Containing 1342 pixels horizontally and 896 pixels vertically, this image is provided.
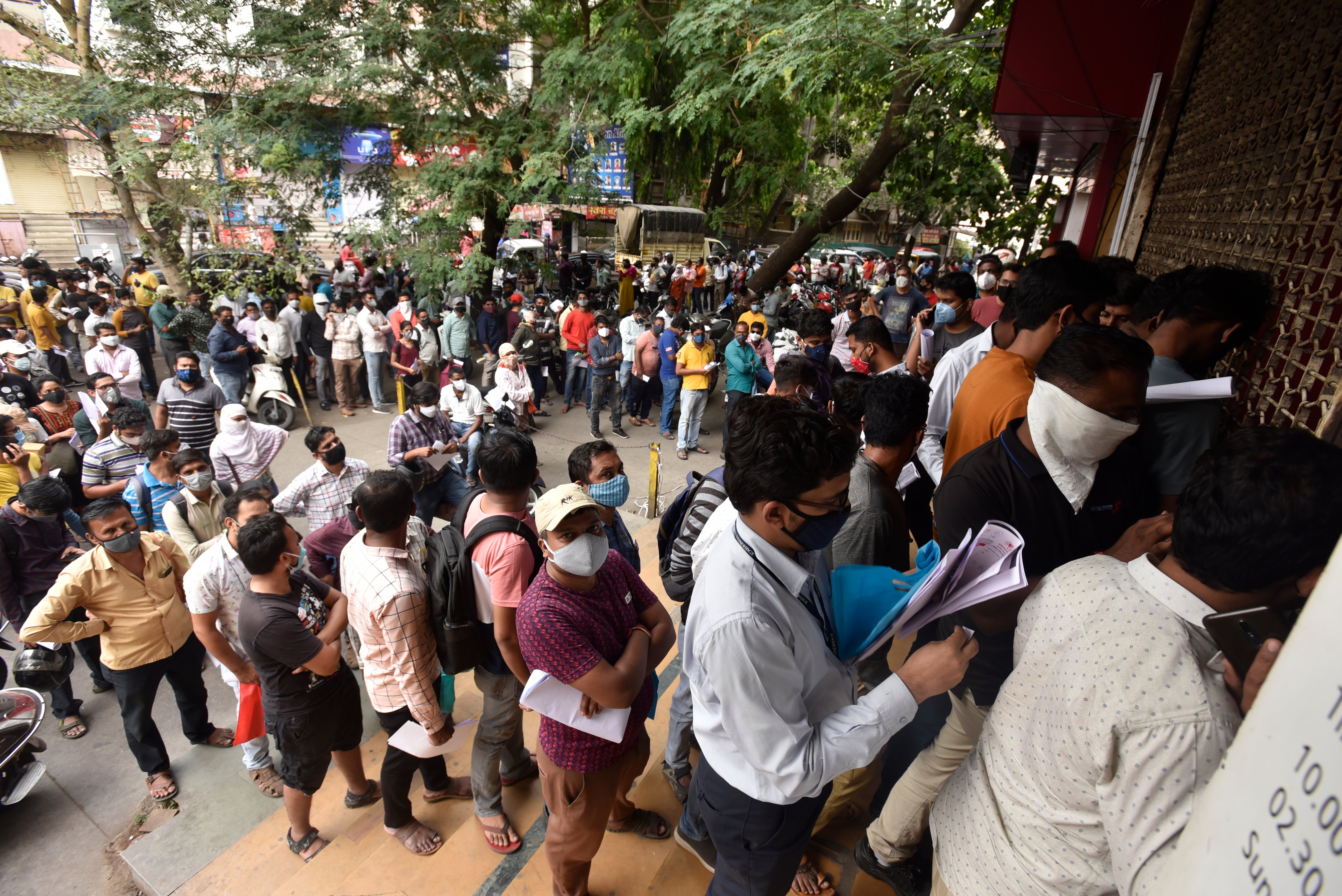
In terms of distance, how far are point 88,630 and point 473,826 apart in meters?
2.21

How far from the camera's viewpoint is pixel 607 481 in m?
3.31

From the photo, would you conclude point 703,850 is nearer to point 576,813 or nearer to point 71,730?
point 576,813

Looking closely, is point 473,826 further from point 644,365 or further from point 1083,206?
point 1083,206

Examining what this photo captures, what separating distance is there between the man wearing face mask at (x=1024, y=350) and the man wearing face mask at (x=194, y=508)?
4162 millimetres

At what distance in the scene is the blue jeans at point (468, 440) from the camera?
6066 millimetres

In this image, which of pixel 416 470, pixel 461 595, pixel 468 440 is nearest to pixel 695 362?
pixel 468 440

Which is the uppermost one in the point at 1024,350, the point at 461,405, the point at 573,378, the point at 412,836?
the point at 1024,350

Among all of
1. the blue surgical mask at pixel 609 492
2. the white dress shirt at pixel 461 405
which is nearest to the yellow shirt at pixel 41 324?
the white dress shirt at pixel 461 405

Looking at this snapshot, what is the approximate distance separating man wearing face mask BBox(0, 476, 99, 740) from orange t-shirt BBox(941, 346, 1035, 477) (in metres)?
4.95

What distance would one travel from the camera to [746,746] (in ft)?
5.07

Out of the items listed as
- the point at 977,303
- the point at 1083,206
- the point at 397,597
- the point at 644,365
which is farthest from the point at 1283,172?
the point at 1083,206

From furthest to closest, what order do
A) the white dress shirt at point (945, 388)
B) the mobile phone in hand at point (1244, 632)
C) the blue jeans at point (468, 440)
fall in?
1. the blue jeans at point (468, 440)
2. the white dress shirt at point (945, 388)
3. the mobile phone in hand at point (1244, 632)

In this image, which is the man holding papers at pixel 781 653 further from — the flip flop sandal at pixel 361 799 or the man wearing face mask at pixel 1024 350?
the flip flop sandal at pixel 361 799

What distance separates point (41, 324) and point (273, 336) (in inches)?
143
